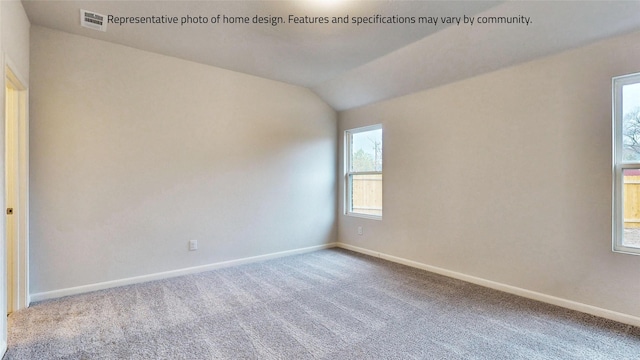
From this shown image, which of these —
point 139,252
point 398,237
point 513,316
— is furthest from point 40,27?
point 513,316

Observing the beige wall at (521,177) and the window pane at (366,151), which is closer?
the beige wall at (521,177)

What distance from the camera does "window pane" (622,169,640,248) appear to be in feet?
8.01

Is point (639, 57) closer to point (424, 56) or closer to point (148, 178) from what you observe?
point (424, 56)

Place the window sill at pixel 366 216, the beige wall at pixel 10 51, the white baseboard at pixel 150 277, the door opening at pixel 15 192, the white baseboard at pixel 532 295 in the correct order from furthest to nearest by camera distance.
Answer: the window sill at pixel 366 216
the white baseboard at pixel 150 277
the door opening at pixel 15 192
the white baseboard at pixel 532 295
the beige wall at pixel 10 51

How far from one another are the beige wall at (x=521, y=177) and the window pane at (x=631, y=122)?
132 millimetres

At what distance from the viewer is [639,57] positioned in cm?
234

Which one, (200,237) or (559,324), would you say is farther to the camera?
(200,237)

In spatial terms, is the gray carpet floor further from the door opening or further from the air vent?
Answer: the air vent

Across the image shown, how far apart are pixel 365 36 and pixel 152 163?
8.89 feet

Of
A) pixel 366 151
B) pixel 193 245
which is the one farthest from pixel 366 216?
pixel 193 245

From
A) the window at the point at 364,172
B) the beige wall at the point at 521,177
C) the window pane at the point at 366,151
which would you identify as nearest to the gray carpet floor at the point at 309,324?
the beige wall at the point at 521,177

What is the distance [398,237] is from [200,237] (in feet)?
8.61

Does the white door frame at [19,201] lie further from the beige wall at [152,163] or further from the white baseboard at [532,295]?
the white baseboard at [532,295]

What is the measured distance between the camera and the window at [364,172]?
4590 mm
